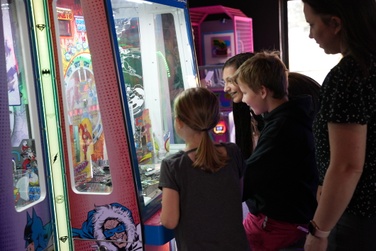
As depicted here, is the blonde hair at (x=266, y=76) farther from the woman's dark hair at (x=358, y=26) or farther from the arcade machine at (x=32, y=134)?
the arcade machine at (x=32, y=134)

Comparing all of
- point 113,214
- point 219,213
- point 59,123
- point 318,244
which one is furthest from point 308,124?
point 59,123

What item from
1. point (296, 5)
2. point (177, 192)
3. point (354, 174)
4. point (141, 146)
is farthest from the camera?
point (296, 5)

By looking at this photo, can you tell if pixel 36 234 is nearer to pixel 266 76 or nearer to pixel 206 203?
pixel 206 203

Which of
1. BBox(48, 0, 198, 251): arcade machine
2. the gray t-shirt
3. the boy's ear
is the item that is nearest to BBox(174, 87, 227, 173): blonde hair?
the gray t-shirt

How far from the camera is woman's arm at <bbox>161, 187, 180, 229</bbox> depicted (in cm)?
168

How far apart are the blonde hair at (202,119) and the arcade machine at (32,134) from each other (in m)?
0.59

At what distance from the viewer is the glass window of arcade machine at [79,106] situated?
2.03 metres

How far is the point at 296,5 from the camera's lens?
19.1 ft

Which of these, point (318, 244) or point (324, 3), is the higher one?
point (324, 3)

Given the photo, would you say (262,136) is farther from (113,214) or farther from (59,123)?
(59,123)

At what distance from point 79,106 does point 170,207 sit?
0.67 metres

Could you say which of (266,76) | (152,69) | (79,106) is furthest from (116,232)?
(152,69)

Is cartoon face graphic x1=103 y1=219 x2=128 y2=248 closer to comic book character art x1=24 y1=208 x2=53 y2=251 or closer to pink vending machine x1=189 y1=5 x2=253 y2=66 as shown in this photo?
comic book character art x1=24 y1=208 x2=53 y2=251

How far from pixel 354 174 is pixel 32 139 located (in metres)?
1.28
